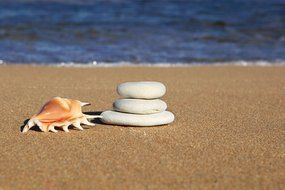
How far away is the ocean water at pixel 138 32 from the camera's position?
1041cm

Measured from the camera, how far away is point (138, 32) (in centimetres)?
1316

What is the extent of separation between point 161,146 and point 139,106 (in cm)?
53

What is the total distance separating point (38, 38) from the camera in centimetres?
1200

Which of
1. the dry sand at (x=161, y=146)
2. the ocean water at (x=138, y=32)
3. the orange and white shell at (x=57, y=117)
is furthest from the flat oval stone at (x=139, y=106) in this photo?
the ocean water at (x=138, y=32)

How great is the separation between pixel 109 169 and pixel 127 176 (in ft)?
A: 0.52

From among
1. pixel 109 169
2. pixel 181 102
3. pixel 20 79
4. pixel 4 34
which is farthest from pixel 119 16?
pixel 109 169

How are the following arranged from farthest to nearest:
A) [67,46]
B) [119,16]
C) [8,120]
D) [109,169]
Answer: [119,16], [67,46], [8,120], [109,169]

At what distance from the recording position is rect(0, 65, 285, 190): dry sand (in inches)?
127

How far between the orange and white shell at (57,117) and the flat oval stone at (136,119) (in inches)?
8.0

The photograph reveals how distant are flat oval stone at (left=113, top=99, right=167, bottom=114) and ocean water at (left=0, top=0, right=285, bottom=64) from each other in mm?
5338

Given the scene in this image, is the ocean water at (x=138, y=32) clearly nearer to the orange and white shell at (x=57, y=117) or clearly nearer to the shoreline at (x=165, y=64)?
the shoreline at (x=165, y=64)

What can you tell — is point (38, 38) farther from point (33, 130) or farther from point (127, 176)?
point (127, 176)

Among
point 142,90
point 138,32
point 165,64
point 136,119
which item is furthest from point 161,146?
point 138,32

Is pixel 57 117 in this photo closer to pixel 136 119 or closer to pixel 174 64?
pixel 136 119
